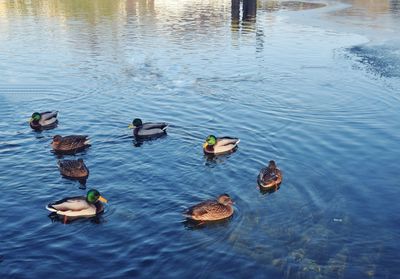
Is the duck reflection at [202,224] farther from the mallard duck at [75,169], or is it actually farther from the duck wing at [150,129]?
the duck wing at [150,129]

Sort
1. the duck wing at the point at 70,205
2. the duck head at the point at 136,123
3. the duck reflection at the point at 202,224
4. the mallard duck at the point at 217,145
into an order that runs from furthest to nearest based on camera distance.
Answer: the duck head at the point at 136,123, the mallard duck at the point at 217,145, the duck wing at the point at 70,205, the duck reflection at the point at 202,224

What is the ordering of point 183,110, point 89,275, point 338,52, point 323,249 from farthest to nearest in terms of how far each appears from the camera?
point 338,52 < point 183,110 < point 323,249 < point 89,275

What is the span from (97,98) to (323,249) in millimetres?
15524

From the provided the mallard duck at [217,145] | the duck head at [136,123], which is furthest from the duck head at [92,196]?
the duck head at [136,123]

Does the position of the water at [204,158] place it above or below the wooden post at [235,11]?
below

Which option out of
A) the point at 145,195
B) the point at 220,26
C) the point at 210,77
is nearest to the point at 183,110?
the point at 210,77

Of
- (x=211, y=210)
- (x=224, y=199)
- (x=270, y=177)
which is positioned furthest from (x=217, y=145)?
(x=211, y=210)

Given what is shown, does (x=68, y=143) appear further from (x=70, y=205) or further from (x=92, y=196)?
(x=70, y=205)

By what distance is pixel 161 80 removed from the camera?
28.3 meters

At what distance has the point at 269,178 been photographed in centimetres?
1535

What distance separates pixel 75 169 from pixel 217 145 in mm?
4980

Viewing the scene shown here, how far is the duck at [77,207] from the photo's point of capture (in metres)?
13.6

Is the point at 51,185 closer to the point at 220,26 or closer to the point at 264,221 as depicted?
the point at 264,221

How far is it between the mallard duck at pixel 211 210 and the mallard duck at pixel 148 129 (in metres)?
6.65
